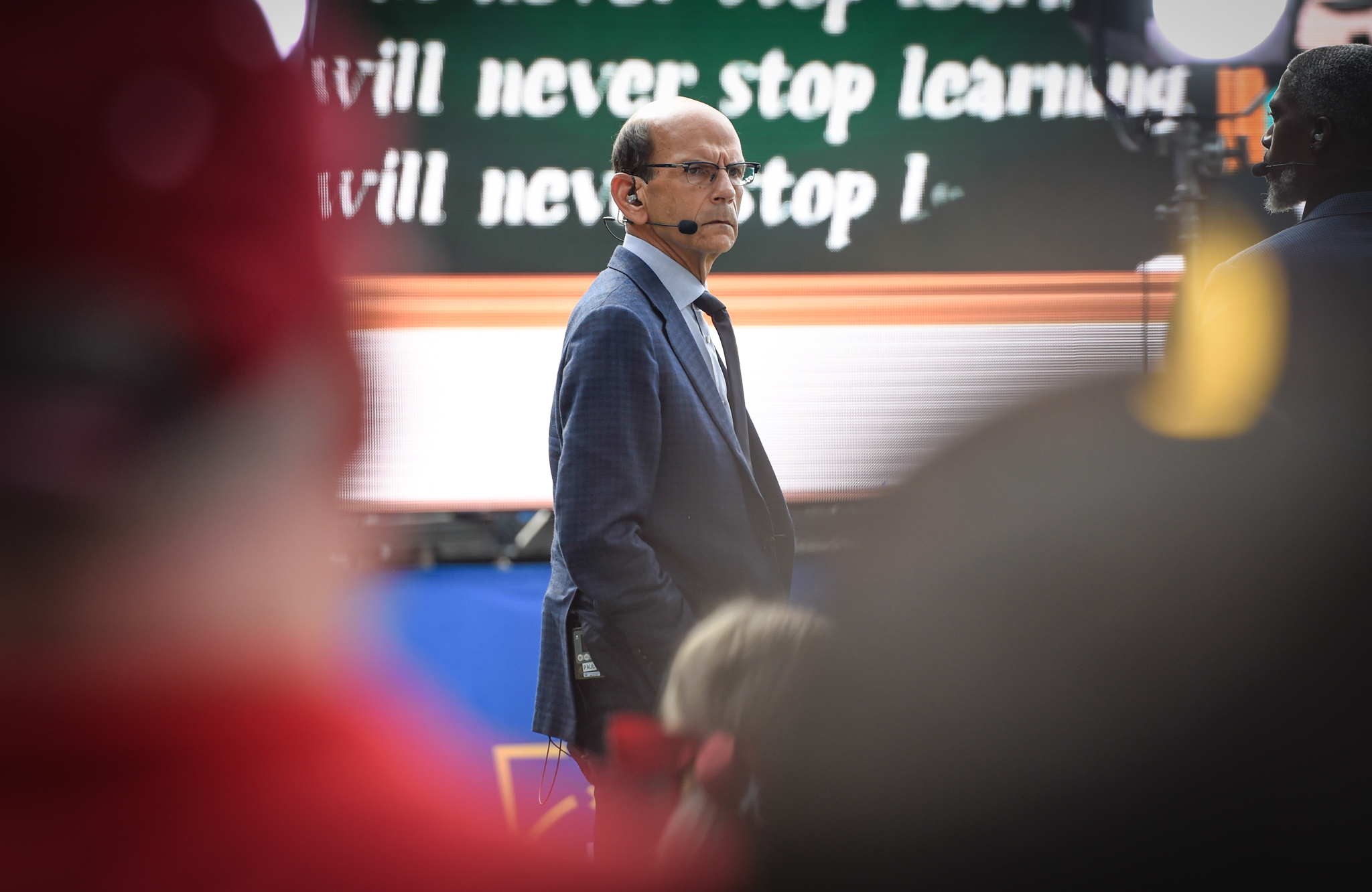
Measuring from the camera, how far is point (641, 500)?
1.23m

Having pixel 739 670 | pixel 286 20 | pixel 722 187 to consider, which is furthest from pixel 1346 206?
pixel 286 20

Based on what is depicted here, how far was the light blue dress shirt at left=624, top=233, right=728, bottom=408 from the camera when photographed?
1.38 m

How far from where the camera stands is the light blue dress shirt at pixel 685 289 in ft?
4.54

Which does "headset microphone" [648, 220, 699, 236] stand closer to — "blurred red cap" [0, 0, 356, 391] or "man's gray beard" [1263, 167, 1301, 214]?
"blurred red cap" [0, 0, 356, 391]

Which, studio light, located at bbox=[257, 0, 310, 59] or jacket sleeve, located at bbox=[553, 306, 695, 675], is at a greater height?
studio light, located at bbox=[257, 0, 310, 59]

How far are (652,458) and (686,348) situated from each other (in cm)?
17

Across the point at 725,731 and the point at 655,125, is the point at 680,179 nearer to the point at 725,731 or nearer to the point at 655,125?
the point at 655,125

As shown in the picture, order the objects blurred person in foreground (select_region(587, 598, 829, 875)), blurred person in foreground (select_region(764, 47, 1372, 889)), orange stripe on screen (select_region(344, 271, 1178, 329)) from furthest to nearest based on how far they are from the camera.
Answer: orange stripe on screen (select_region(344, 271, 1178, 329)) → blurred person in foreground (select_region(587, 598, 829, 875)) → blurred person in foreground (select_region(764, 47, 1372, 889))

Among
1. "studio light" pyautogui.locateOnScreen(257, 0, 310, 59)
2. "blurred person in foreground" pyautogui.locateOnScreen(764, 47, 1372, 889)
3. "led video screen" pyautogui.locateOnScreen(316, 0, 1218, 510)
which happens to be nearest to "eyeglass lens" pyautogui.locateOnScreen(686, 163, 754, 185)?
Result: "led video screen" pyautogui.locateOnScreen(316, 0, 1218, 510)

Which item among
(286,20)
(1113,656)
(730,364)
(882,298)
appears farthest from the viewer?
Result: (882,298)

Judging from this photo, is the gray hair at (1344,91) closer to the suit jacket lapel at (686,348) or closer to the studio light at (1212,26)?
the studio light at (1212,26)

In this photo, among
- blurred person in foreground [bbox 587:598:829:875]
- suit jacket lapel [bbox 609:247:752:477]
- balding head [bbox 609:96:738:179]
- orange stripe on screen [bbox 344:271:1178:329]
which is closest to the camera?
blurred person in foreground [bbox 587:598:829:875]

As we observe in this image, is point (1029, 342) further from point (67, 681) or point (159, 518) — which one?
point (67, 681)

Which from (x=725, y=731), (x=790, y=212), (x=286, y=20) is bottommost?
(x=725, y=731)
